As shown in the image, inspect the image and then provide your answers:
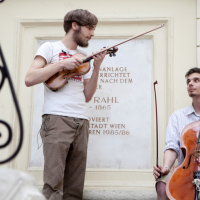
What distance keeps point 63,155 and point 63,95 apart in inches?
19.2

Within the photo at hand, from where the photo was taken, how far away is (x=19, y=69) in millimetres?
3955

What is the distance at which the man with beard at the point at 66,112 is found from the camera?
2.67 metres

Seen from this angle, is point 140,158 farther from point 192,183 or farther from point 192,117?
point 192,183

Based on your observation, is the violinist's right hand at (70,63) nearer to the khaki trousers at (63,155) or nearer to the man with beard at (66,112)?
the man with beard at (66,112)

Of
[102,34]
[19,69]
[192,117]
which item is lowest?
[192,117]

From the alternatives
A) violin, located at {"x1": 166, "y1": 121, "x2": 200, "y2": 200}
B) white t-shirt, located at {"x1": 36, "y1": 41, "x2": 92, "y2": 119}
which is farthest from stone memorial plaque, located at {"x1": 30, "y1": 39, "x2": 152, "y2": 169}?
violin, located at {"x1": 166, "y1": 121, "x2": 200, "y2": 200}

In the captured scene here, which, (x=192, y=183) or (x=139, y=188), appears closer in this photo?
(x=192, y=183)

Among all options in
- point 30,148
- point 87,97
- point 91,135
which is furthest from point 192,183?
point 30,148

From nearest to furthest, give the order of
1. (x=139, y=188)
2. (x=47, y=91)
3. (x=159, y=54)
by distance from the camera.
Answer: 1. (x=47, y=91)
2. (x=139, y=188)
3. (x=159, y=54)

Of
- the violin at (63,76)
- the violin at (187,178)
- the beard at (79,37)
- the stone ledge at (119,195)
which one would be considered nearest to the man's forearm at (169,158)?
the violin at (187,178)

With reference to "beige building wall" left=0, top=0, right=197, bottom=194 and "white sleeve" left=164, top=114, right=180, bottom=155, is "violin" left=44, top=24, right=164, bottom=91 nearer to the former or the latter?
"white sleeve" left=164, top=114, right=180, bottom=155

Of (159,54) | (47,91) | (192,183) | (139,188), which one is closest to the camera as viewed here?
(192,183)

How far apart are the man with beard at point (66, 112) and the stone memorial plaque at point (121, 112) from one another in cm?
83

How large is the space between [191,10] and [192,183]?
2280mm
